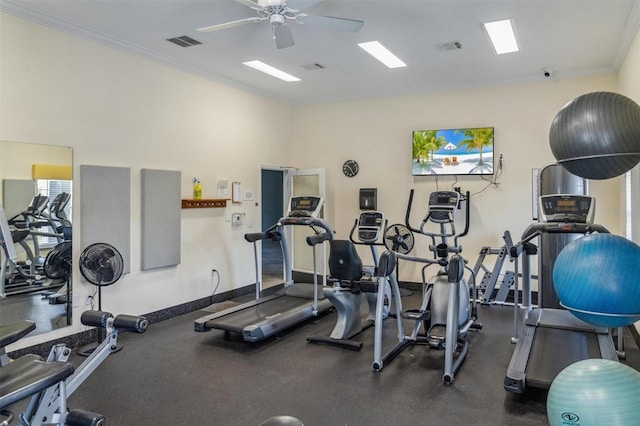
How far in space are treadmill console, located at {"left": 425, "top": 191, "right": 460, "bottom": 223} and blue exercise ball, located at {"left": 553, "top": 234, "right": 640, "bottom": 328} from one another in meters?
3.32

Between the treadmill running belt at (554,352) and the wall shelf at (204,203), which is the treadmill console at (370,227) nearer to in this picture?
the treadmill running belt at (554,352)

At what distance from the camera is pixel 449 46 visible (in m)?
5.25

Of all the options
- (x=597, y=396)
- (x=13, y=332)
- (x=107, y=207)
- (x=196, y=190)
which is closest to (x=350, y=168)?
(x=196, y=190)

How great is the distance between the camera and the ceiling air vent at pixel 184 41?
16.4 ft

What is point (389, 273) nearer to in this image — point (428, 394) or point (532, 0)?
point (428, 394)

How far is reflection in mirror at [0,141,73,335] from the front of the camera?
4125 mm

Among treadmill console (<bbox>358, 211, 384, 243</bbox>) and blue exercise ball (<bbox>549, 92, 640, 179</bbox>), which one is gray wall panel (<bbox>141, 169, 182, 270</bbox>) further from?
blue exercise ball (<bbox>549, 92, 640, 179</bbox>)

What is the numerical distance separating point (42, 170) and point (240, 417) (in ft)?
10.4

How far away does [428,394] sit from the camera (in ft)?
11.5

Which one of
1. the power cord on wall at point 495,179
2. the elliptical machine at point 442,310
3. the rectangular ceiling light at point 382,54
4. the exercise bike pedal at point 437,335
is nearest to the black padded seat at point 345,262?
the elliptical machine at point 442,310

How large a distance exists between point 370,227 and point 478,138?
107 inches

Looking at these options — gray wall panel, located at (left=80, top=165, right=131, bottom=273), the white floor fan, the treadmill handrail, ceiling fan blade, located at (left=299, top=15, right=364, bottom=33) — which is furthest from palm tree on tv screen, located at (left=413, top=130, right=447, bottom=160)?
the white floor fan

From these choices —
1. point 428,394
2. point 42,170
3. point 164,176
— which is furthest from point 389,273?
point 42,170

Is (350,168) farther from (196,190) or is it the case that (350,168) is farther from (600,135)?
(600,135)
